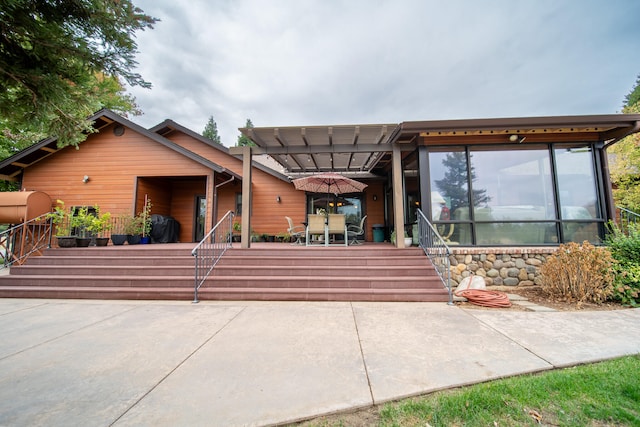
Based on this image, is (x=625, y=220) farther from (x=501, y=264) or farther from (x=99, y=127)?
(x=99, y=127)

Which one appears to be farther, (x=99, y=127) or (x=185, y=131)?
(x=185, y=131)

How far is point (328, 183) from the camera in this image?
732 cm

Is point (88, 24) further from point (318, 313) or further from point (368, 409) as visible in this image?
point (318, 313)

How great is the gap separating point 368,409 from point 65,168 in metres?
12.1

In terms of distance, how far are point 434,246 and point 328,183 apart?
3260 mm

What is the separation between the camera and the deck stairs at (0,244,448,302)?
4.58m

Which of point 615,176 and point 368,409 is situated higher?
point 615,176

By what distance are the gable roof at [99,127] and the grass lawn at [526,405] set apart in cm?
839

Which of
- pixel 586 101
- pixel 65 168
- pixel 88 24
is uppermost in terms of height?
pixel 586 101

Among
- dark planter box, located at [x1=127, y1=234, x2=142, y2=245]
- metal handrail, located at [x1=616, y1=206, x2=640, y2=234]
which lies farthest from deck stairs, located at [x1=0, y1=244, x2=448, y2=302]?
metal handrail, located at [x1=616, y1=206, x2=640, y2=234]

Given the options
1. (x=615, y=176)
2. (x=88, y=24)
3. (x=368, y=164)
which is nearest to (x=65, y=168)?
(x=88, y=24)

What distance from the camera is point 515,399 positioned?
1745 millimetres

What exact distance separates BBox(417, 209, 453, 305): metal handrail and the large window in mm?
423

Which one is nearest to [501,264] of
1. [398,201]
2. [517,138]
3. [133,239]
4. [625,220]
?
[398,201]
